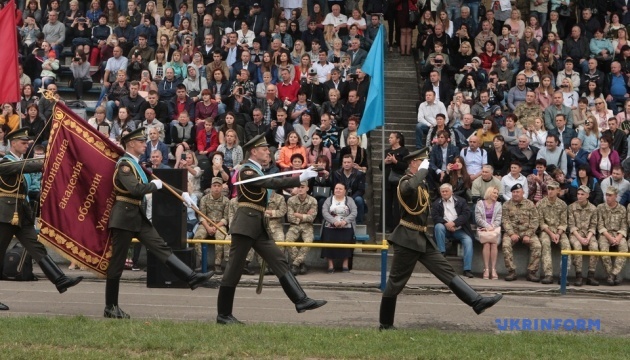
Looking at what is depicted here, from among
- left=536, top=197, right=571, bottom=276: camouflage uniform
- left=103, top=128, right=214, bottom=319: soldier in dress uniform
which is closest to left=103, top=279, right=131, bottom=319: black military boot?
left=103, top=128, right=214, bottom=319: soldier in dress uniform

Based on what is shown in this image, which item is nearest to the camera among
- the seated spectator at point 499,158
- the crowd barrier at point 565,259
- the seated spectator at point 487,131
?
the crowd barrier at point 565,259

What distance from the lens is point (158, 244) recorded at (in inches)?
522

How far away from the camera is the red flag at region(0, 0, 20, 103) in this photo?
1745 centimetres

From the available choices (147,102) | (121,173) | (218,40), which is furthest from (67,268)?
(218,40)

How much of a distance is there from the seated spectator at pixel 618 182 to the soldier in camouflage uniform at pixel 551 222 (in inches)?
41.5

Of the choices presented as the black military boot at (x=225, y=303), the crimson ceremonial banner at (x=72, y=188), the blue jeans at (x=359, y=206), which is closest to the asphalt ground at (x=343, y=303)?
the black military boot at (x=225, y=303)

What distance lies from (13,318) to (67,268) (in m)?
5.79

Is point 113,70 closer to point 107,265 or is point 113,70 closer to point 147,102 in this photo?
point 147,102

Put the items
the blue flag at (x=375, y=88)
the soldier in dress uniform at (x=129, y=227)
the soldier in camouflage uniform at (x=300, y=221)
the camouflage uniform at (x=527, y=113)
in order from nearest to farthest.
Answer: the soldier in dress uniform at (x=129, y=227), the soldier in camouflage uniform at (x=300, y=221), the blue flag at (x=375, y=88), the camouflage uniform at (x=527, y=113)

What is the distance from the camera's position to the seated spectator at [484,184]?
1875 cm

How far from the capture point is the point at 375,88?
1845 cm

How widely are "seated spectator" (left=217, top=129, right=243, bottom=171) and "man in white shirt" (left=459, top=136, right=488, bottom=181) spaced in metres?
3.80

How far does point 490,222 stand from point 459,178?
1.25 meters

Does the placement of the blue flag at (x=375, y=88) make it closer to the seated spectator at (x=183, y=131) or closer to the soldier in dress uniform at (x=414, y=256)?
the seated spectator at (x=183, y=131)
